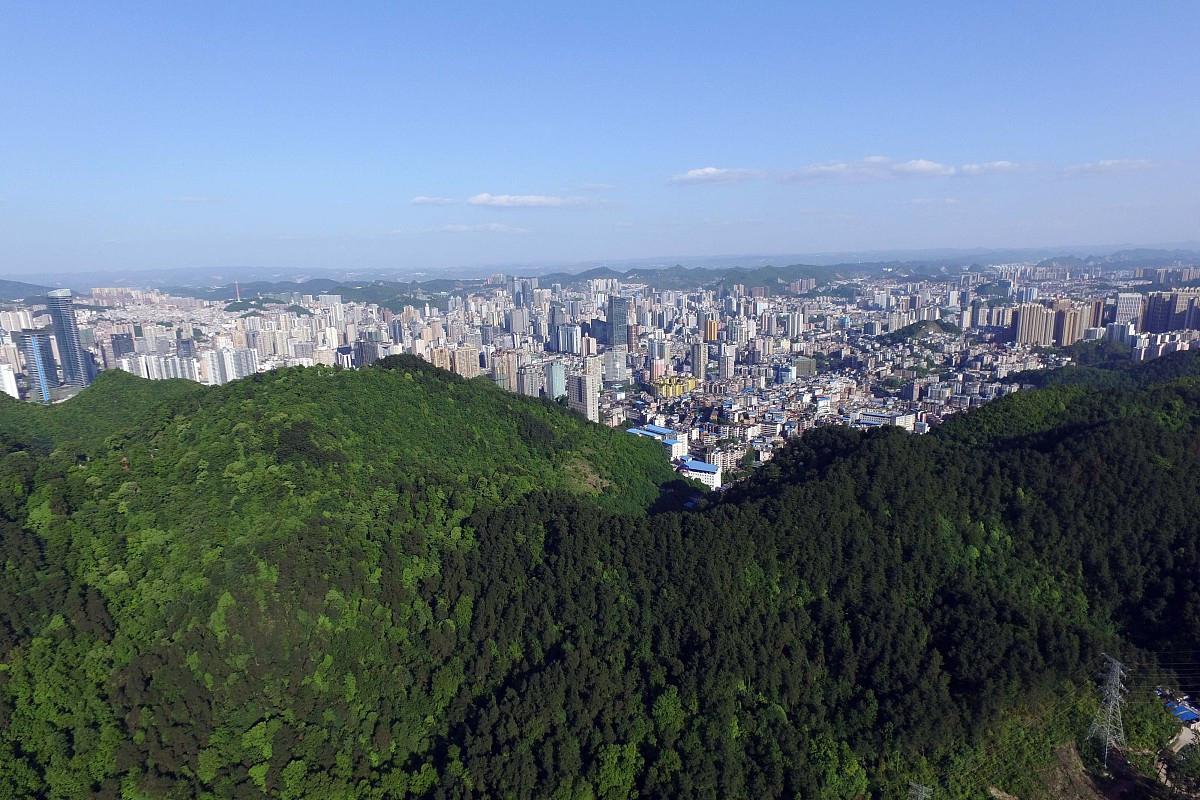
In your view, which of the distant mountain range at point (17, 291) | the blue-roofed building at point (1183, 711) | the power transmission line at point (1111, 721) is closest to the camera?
the power transmission line at point (1111, 721)

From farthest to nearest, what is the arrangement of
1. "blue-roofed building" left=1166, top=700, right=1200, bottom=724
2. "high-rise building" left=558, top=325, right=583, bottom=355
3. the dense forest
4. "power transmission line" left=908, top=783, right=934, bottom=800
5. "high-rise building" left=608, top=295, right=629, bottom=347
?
"high-rise building" left=608, top=295, right=629, bottom=347, "high-rise building" left=558, top=325, right=583, bottom=355, "blue-roofed building" left=1166, top=700, right=1200, bottom=724, the dense forest, "power transmission line" left=908, top=783, right=934, bottom=800

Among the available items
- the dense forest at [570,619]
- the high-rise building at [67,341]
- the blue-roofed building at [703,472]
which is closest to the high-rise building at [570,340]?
the blue-roofed building at [703,472]

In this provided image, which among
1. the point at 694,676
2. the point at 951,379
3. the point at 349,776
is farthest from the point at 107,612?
the point at 951,379

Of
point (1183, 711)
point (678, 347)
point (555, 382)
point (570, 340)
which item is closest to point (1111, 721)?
point (1183, 711)

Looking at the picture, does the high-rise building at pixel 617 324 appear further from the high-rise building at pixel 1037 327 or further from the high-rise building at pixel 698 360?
the high-rise building at pixel 1037 327

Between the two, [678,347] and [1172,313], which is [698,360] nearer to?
[678,347]

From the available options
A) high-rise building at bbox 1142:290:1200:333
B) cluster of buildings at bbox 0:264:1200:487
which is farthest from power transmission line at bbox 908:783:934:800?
high-rise building at bbox 1142:290:1200:333

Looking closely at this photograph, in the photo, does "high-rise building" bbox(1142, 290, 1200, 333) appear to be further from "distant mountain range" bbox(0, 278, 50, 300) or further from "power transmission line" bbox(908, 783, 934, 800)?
"distant mountain range" bbox(0, 278, 50, 300)
